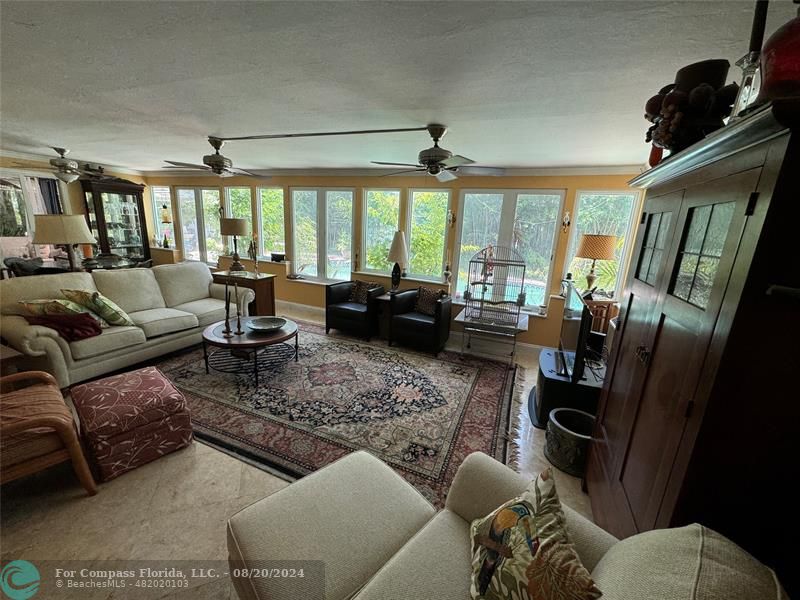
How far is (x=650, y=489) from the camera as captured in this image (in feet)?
3.61

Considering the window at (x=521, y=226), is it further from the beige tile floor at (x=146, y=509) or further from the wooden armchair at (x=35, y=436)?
the wooden armchair at (x=35, y=436)

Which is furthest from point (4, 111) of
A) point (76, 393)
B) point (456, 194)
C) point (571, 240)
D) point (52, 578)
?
point (571, 240)

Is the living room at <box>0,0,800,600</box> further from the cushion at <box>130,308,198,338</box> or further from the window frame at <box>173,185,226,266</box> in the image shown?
the window frame at <box>173,185,226,266</box>

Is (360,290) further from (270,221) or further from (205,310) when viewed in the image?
(270,221)

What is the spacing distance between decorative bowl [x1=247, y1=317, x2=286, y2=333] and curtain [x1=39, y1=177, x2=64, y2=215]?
4.83m

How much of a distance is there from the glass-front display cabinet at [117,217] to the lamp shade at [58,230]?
3.11 m

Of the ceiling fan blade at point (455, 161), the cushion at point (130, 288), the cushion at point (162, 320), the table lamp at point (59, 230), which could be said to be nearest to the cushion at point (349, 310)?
the cushion at point (162, 320)

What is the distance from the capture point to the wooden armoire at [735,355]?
2.45 ft

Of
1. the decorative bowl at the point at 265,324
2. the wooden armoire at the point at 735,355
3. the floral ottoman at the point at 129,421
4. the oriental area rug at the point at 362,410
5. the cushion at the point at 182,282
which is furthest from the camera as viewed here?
the cushion at the point at 182,282

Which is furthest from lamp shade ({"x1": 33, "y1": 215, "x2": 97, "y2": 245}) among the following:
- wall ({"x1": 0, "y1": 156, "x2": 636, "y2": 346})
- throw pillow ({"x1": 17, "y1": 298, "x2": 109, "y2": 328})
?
wall ({"x1": 0, "y1": 156, "x2": 636, "y2": 346})

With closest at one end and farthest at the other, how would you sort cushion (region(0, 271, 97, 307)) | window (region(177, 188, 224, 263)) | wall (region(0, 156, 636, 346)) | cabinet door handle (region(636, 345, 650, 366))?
cabinet door handle (region(636, 345, 650, 366)), cushion (region(0, 271, 97, 307)), wall (region(0, 156, 636, 346)), window (region(177, 188, 224, 263))

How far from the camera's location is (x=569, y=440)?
208 centimetres

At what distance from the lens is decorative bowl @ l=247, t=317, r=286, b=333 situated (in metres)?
3.15

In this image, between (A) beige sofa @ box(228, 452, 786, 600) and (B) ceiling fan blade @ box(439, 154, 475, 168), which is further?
(B) ceiling fan blade @ box(439, 154, 475, 168)
